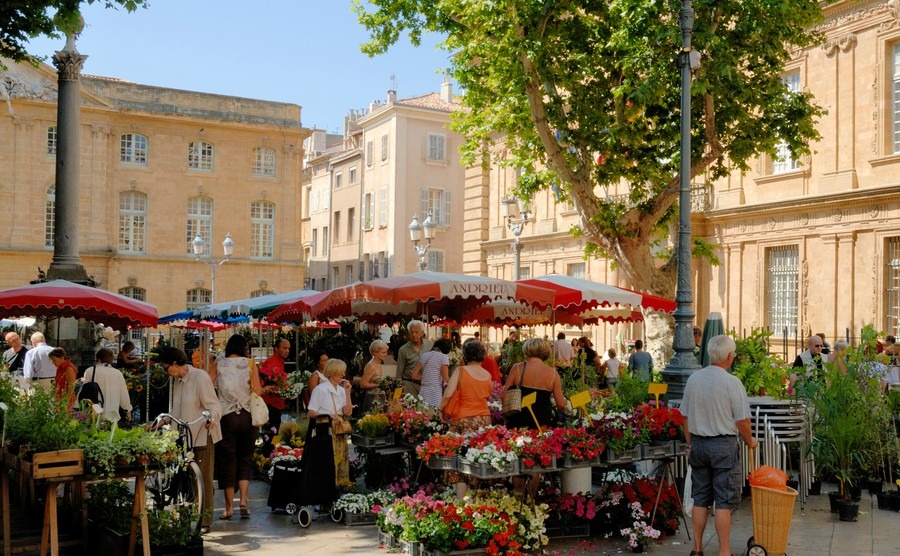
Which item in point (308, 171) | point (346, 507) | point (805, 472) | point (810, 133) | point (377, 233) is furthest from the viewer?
point (308, 171)

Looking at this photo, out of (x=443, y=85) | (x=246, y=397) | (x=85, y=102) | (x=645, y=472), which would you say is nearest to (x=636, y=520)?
(x=645, y=472)

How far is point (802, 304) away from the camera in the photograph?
73.0ft

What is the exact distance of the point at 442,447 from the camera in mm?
8461

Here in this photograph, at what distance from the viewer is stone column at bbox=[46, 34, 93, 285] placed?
1631cm

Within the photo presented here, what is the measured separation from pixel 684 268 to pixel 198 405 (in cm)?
618

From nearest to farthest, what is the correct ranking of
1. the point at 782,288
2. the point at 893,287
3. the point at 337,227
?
the point at 893,287 < the point at 782,288 < the point at 337,227

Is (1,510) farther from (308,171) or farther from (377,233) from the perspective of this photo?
(308,171)

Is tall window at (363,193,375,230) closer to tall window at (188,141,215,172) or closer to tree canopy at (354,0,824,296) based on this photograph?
tall window at (188,141,215,172)

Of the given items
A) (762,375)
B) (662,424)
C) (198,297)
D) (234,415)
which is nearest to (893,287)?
(762,375)

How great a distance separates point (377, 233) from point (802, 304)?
31.8 meters

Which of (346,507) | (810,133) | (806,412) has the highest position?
(810,133)

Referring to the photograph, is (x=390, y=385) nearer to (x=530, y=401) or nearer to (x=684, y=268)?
(x=684, y=268)

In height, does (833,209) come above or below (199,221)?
below

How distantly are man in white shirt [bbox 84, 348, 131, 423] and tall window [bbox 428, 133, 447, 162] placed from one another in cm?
4014
